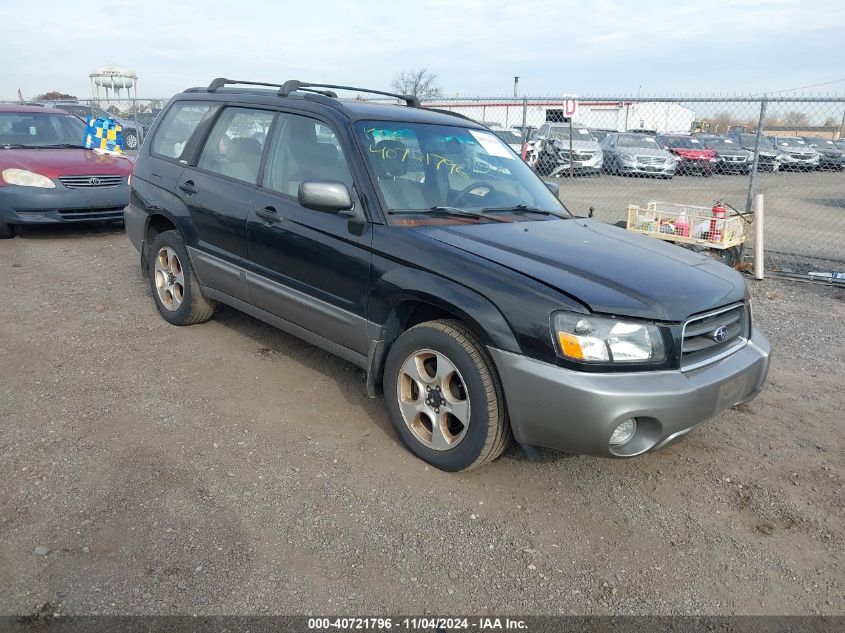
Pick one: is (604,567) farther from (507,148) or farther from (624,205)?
(624,205)

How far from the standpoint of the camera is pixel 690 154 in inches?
867

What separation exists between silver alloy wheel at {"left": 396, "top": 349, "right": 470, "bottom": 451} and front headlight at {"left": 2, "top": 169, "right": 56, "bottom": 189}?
680cm

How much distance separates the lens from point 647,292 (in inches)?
115

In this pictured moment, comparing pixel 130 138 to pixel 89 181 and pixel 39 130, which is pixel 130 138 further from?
pixel 89 181

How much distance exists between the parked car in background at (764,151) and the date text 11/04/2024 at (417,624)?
64.3ft

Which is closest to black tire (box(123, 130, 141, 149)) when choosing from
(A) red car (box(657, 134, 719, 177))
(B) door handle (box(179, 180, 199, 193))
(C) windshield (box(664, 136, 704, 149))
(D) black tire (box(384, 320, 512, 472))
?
(A) red car (box(657, 134, 719, 177))

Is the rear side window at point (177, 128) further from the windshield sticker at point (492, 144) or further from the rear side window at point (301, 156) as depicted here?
the windshield sticker at point (492, 144)

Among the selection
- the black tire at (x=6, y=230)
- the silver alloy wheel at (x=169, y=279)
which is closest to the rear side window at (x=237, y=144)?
the silver alloy wheel at (x=169, y=279)

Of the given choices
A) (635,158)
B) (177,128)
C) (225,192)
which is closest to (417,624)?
(225,192)

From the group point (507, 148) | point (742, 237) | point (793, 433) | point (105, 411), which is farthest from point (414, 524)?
point (742, 237)

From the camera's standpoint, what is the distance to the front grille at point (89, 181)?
827 cm

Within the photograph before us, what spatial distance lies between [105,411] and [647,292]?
3.06 metres

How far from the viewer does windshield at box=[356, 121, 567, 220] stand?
370cm

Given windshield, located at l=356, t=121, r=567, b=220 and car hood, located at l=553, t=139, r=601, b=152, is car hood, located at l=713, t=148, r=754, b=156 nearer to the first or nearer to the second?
car hood, located at l=553, t=139, r=601, b=152
